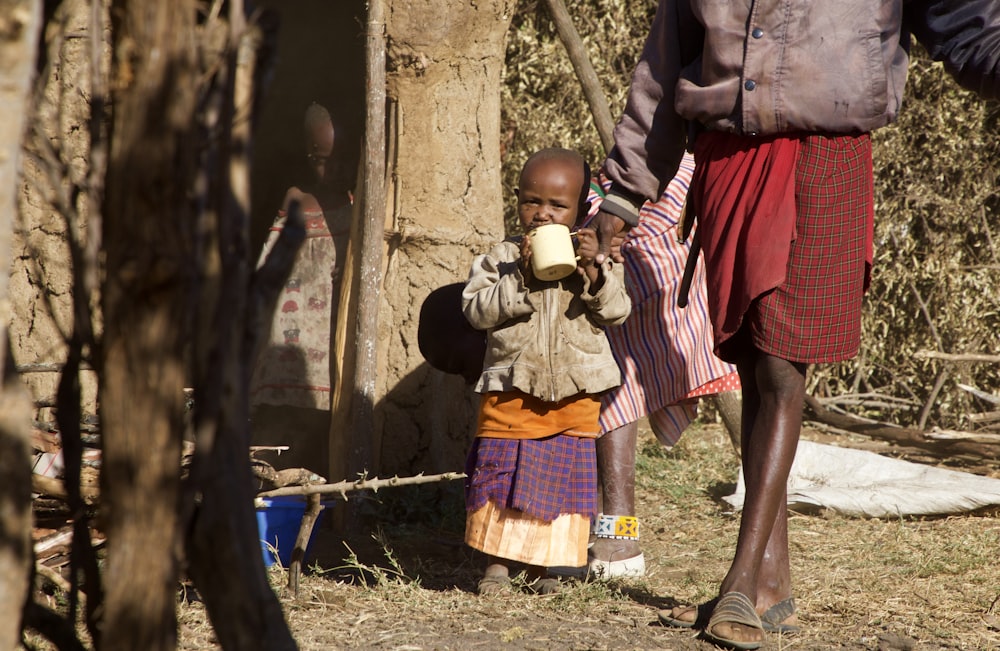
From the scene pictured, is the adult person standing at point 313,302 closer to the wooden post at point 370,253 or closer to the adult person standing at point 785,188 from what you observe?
the wooden post at point 370,253

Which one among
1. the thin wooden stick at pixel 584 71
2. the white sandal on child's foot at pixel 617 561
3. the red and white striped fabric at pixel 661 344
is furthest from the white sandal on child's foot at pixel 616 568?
the thin wooden stick at pixel 584 71

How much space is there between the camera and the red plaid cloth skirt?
2881 millimetres

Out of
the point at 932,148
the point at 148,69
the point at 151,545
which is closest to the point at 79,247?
the point at 148,69

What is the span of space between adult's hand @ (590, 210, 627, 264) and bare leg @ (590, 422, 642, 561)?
891mm

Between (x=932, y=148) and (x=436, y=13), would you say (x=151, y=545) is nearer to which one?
(x=436, y=13)

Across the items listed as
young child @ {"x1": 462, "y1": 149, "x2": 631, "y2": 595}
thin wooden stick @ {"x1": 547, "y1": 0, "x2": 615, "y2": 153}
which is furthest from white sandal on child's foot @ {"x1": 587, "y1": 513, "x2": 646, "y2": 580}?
thin wooden stick @ {"x1": 547, "y1": 0, "x2": 615, "y2": 153}

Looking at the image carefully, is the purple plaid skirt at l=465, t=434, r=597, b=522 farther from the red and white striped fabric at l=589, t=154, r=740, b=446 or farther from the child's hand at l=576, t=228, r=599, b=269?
the child's hand at l=576, t=228, r=599, b=269

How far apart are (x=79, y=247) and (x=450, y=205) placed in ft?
10.0

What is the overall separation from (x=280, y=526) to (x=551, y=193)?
1489 millimetres

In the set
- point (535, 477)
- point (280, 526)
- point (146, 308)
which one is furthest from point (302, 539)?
point (146, 308)

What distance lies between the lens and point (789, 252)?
9.55 feet

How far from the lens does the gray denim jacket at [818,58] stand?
2830 millimetres

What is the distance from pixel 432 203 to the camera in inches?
177

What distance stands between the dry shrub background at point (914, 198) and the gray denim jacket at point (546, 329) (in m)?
2.49
